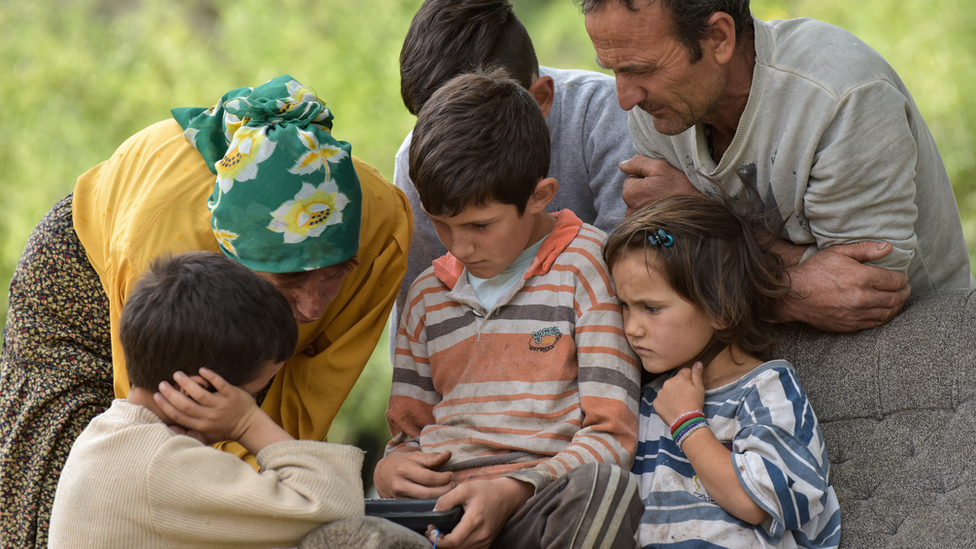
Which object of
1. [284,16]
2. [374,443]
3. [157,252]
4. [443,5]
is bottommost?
[374,443]

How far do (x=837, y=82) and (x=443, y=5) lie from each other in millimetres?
1061

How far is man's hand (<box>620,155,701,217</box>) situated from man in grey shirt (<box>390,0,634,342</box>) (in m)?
0.07

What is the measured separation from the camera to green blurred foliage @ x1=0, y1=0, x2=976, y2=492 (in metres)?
5.15

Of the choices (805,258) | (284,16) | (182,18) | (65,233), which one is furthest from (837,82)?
(182,18)

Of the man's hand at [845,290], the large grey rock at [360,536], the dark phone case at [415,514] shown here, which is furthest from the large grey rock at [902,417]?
the large grey rock at [360,536]

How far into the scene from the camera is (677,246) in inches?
69.4

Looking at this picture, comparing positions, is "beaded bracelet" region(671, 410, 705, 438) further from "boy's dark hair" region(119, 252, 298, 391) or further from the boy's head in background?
"boy's dark hair" region(119, 252, 298, 391)

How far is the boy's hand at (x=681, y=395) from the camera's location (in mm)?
1730

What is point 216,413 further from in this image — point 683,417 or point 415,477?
point 683,417

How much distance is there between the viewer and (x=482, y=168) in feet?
5.67

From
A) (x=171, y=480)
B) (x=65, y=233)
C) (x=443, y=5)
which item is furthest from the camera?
(x=443, y=5)

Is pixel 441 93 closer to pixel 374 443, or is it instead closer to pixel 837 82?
pixel 837 82

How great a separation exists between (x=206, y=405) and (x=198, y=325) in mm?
139

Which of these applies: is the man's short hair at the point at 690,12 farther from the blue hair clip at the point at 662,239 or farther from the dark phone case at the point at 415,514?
the dark phone case at the point at 415,514
